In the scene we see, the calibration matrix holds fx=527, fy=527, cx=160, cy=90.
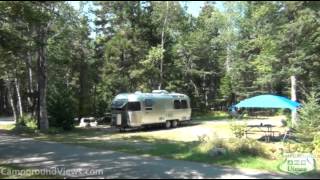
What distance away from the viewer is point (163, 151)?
61.5 ft

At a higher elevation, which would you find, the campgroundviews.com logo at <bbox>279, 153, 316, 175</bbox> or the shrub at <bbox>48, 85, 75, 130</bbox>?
the shrub at <bbox>48, 85, 75, 130</bbox>

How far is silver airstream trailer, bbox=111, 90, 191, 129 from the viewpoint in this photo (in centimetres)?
3228

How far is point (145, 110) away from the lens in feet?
109

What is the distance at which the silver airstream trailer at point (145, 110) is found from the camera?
32.3 metres

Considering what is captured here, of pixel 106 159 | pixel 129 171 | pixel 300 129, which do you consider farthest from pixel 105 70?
pixel 129 171

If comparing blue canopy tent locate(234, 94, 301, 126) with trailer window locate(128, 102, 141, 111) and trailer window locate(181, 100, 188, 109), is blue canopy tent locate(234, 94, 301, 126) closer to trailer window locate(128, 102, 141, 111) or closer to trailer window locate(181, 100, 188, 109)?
trailer window locate(128, 102, 141, 111)

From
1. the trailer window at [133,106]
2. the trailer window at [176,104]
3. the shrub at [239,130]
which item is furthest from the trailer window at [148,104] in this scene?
the shrub at [239,130]

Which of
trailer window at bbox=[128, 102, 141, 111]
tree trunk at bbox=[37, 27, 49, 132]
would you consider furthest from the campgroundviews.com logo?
tree trunk at bbox=[37, 27, 49, 132]

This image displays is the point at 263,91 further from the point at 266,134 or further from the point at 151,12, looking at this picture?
the point at 266,134

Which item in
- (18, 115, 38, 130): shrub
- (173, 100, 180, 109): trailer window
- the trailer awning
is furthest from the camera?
(173, 100, 180, 109): trailer window

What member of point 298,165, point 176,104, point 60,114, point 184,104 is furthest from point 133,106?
point 298,165

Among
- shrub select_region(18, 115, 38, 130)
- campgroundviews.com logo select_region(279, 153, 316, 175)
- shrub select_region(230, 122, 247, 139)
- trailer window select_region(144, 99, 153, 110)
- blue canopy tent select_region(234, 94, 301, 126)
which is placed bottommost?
campgroundviews.com logo select_region(279, 153, 316, 175)

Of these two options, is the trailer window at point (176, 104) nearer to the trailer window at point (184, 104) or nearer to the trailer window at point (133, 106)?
the trailer window at point (184, 104)

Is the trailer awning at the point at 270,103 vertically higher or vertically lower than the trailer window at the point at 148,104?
lower
